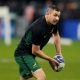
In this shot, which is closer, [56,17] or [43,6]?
[56,17]

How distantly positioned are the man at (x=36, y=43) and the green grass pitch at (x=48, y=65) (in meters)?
5.05

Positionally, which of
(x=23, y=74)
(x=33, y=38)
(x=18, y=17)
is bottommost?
(x=18, y=17)

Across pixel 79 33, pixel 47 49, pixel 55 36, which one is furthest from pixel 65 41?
pixel 55 36

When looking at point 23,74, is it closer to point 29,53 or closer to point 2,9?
point 29,53

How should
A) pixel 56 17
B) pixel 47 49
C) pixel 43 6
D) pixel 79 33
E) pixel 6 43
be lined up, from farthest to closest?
1. pixel 43 6
2. pixel 79 33
3. pixel 6 43
4. pixel 47 49
5. pixel 56 17

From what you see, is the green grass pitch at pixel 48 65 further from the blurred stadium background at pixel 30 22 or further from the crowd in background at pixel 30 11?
the crowd in background at pixel 30 11

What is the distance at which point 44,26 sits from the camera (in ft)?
47.4

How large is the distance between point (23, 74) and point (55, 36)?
115 centimetres

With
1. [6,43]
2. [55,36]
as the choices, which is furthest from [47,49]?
[55,36]

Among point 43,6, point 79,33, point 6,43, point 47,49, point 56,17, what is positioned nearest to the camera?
point 56,17

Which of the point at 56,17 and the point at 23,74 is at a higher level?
the point at 56,17

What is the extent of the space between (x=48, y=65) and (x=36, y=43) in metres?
9.43

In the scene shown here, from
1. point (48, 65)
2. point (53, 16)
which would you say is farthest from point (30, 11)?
point (53, 16)

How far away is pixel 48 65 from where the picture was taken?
23.8 metres
